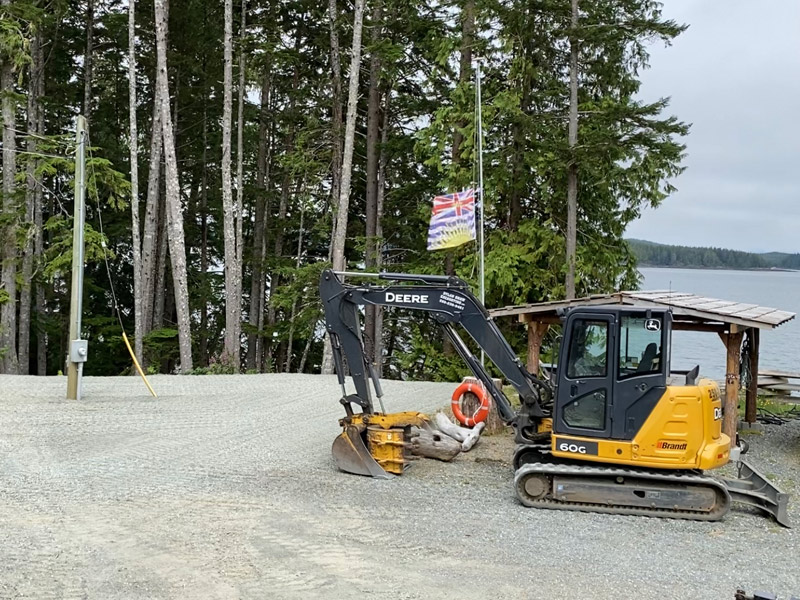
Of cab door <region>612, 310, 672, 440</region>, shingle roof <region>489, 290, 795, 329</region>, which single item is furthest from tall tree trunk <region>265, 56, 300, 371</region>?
cab door <region>612, 310, 672, 440</region>

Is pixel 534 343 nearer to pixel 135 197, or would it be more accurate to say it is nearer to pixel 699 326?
→ pixel 699 326

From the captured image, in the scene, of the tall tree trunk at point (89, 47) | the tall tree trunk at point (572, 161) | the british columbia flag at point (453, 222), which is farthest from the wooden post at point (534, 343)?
the tall tree trunk at point (89, 47)

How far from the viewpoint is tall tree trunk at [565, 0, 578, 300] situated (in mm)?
16109

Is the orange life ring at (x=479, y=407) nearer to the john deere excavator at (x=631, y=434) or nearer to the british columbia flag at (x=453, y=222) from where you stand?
the british columbia flag at (x=453, y=222)

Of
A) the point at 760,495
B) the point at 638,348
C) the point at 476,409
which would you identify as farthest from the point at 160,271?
the point at 760,495

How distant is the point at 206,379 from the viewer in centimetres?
1664

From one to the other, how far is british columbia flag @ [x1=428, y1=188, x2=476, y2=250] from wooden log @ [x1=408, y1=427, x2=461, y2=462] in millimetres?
4303

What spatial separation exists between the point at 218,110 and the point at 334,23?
8277 millimetres

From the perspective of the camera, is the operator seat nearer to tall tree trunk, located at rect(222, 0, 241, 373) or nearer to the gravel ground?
the gravel ground

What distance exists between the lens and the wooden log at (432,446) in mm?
9406

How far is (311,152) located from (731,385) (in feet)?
45.1

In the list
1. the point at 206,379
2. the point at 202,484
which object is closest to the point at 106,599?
the point at 202,484

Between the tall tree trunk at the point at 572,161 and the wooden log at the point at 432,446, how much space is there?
25.9 feet

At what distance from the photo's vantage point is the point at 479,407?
37.2 feet
